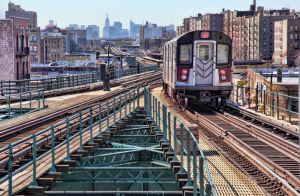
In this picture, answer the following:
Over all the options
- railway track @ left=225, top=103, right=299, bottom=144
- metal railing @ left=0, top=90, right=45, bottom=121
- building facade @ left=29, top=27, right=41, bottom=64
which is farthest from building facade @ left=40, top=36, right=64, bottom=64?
railway track @ left=225, top=103, right=299, bottom=144

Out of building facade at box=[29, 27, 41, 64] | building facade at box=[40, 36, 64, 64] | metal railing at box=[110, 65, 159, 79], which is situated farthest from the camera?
building facade at box=[40, 36, 64, 64]

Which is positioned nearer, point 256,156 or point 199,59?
point 256,156

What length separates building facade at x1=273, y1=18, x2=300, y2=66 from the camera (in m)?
116

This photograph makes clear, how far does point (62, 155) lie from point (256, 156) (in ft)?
15.7

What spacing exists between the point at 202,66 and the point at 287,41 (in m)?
95.0

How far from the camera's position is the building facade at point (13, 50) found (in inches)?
2199

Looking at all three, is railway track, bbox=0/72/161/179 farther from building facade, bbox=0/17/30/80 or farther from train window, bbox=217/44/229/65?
building facade, bbox=0/17/30/80

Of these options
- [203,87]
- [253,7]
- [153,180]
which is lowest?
[153,180]

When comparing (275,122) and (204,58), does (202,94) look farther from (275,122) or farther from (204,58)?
(275,122)

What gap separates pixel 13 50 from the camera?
5666 cm

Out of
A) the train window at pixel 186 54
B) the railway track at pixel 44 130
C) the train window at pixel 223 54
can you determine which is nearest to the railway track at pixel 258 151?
the railway track at pixel 44 130

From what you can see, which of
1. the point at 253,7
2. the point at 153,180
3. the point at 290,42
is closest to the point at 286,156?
the point at 153,180

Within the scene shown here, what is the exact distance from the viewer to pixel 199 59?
27.3 meters

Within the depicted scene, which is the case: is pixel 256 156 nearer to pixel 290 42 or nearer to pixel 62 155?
pixel 62 155
